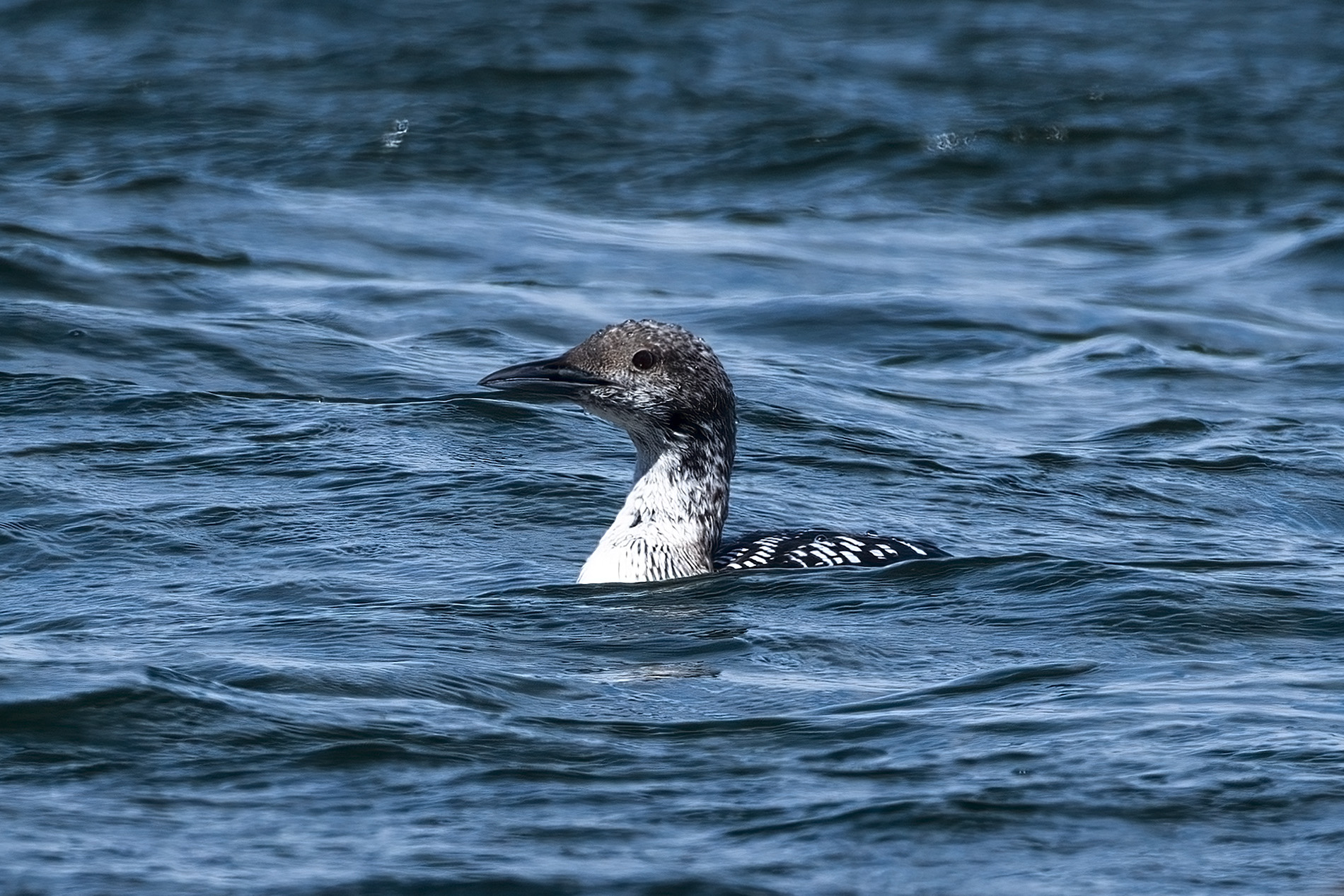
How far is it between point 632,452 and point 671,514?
2376 millimetres

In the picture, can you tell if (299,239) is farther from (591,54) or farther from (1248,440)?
(1248,440)

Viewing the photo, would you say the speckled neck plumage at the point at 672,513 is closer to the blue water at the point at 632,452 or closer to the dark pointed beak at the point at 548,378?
the blue water at the point at 632,452

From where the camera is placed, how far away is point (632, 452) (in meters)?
9.89

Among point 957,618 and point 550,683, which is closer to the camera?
point 550,683

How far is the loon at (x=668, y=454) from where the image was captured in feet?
24.3

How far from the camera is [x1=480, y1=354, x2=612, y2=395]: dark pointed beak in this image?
288 inches

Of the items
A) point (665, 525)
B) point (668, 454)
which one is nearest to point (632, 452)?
point (668, 454)

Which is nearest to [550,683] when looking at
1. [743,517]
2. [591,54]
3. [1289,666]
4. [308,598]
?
[308,598]

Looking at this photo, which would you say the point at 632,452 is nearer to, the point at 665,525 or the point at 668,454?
the point at 668,454

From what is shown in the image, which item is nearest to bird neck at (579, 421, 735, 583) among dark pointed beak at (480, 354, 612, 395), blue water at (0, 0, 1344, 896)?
blue water at (0, 0, 1344, 896)

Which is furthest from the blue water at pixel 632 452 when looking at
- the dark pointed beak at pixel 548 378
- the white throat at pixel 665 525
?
the dark pointed beak at pixel 548 378

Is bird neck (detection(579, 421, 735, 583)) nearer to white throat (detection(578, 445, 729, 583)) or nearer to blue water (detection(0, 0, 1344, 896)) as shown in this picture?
white throat (detection(578, 445, 729, 583))

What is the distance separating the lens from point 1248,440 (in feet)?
33.6

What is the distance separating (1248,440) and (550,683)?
16.9ft
